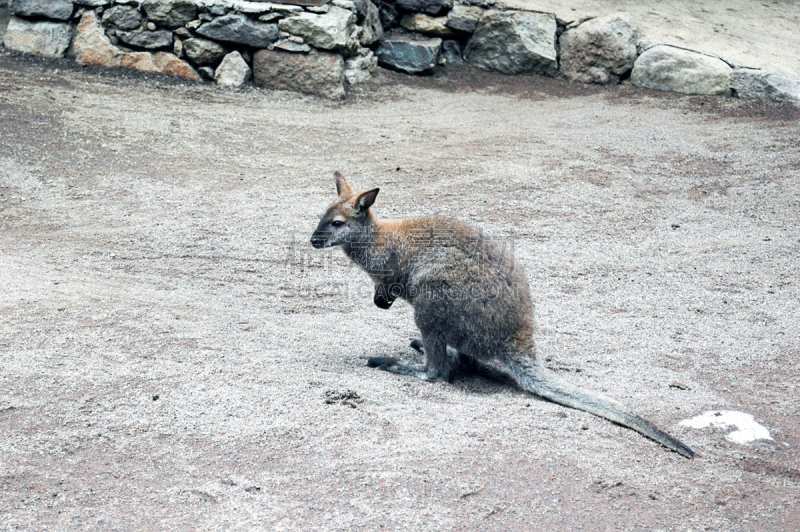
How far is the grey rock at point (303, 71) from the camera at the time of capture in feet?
38.2

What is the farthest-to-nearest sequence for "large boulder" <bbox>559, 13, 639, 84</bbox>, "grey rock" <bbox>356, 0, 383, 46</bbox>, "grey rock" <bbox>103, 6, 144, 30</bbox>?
"large boulder" <bbox>559, 13, 639, 84</bbox>, "grey rock" <bbox>356, 0, 383, 46</bbox>, "grey rock" <bbox>103, 6, 144, 30</bbox>

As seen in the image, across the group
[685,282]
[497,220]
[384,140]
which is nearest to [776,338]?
[685,282]

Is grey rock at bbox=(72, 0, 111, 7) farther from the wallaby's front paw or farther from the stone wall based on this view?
the wallaby's front paw

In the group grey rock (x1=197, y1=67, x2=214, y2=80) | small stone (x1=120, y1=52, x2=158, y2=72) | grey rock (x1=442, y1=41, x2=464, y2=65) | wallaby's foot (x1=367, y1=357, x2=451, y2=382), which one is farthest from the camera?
grey rock (x1=442, y1=41, x2=464, y2=65)

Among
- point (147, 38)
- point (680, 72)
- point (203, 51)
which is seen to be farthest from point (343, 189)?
point (680, 72)

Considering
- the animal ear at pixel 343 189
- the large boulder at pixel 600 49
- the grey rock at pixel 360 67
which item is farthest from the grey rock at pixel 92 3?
the animal ear at pixel 343 189

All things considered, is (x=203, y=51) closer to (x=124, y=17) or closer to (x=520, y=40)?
(x=124, y=17)

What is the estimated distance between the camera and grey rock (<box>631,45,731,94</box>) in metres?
12.1

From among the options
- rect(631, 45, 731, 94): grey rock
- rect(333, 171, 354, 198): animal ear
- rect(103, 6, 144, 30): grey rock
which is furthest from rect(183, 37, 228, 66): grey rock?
rect(333, 171, 354, 198): animal ear

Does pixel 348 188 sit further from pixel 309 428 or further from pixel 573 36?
pixel 573 36

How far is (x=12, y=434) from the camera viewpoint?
3.89 meters

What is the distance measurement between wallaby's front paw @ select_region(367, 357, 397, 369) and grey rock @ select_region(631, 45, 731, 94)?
917 centimetres

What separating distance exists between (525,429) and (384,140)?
22.4 feet

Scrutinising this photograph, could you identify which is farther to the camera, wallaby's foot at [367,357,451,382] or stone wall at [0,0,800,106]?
stone wall at [0,0,800,106]
